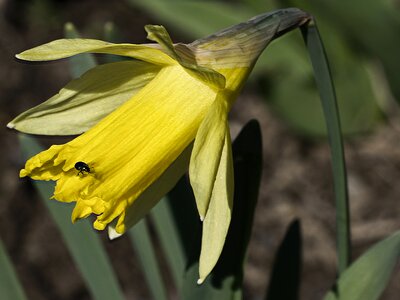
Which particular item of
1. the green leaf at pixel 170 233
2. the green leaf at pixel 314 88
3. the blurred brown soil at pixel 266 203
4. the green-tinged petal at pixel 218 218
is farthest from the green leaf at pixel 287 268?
the green leaf at pixel 314 88

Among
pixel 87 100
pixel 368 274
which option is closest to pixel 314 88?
pixel 368 274

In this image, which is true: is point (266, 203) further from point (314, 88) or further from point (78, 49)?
point (78, 49)

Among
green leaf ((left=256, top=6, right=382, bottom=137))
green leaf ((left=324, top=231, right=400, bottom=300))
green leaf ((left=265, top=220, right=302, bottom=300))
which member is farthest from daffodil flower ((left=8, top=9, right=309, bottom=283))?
green leaf ((left=256, top=6, right=382, bottom=137))

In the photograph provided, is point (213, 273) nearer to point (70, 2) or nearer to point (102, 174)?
point (102, 174)

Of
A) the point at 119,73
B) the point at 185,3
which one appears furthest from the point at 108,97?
the point at 185,3

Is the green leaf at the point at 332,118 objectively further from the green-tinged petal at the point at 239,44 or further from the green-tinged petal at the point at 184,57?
the green-tinged petal at the point at 184,57

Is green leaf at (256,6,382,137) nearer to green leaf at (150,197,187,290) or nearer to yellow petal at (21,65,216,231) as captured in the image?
green leaf at (150,197,187,290)

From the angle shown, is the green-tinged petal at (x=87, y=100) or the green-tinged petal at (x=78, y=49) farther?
the green-tinged petal at (x=87, y=100)
